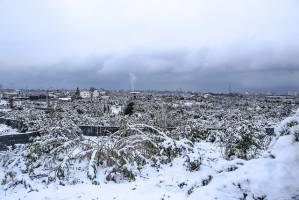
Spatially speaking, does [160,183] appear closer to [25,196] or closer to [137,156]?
[137,156]

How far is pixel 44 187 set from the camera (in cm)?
870

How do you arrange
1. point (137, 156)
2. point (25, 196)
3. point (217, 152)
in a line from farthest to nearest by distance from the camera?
1. point (217, 152)
2. point (137, 156)
3. point (25, 196)

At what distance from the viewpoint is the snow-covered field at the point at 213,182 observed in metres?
5.70

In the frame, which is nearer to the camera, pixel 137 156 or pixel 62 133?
pixel 137 156

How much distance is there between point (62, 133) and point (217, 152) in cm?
578

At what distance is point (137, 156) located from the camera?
34.7 ft

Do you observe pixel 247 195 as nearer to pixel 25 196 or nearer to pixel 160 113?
pixel 25 196

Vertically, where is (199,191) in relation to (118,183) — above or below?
above

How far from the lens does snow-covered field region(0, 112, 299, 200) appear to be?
5.70m

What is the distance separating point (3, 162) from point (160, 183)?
6.09 metres

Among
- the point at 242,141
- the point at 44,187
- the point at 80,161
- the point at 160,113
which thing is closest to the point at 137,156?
the point at 80,161

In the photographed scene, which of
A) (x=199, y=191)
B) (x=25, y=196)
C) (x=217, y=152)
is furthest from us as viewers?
(x=217, y=152)

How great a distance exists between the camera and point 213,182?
659cm

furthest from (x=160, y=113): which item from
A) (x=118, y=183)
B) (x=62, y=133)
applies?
(x=118, y=183)
